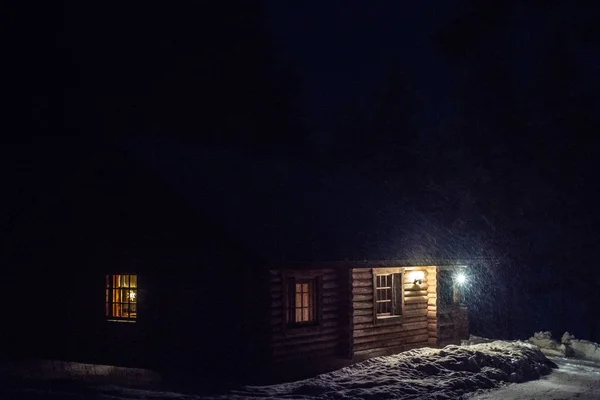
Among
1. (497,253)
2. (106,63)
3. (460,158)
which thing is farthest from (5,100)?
(497,253)

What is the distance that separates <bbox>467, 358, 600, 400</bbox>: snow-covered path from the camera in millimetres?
14539

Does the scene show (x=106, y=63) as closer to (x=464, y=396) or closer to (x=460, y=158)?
(x=460, y=158)

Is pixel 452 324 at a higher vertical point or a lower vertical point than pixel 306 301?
lower

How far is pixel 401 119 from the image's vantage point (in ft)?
138

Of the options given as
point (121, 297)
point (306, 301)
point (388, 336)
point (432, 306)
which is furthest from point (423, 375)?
point (121, 297)

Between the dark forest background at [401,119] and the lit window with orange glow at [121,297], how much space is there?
38.8 ft

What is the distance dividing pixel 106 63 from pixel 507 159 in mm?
20883

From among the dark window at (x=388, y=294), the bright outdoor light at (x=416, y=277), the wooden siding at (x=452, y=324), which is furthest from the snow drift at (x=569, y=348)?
the dark window at (x=388, y=294)

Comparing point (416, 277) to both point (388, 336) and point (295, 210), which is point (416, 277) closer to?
point (388, 336)

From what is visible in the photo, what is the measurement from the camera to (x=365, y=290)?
18688 mm

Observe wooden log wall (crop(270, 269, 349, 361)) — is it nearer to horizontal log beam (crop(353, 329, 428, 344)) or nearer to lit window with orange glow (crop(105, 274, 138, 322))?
horizontal log beam (crop(353, 329, 428, 344))

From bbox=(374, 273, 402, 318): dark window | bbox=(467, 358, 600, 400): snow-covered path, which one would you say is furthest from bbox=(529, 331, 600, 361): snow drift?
bbox=(374, 273, 402, 318): dark window

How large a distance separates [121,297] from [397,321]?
7727 millimetres

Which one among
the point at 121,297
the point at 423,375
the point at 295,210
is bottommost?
the point at 423,375
